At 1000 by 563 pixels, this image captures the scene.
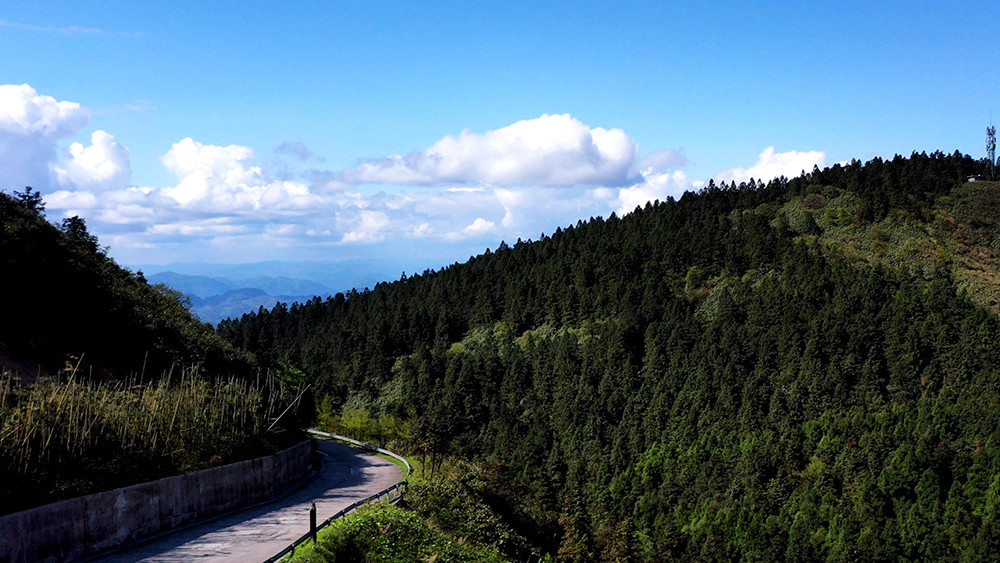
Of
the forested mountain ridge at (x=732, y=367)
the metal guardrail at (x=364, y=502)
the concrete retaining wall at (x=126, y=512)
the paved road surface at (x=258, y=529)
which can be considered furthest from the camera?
the forested mountain ridge at (x=732, y=367)

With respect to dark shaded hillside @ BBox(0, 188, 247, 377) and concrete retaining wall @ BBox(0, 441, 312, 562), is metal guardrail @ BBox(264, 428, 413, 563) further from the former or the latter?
dark shaded hillside @ BBox(0, 188, 247, 377)

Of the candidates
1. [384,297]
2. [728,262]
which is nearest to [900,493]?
[728,262]

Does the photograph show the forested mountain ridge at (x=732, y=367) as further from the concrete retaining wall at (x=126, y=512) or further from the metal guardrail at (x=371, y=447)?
the concrete retaining wall at (x=126, y=512)

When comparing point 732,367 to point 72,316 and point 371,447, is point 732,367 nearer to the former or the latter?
point 371,447

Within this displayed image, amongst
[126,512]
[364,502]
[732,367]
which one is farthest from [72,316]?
[732,367]

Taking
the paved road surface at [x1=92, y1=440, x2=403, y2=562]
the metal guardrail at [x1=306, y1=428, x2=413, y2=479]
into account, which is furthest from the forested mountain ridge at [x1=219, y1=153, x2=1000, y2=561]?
the paved road surface at [x1=92, y1=440, x2=403, y2=562]

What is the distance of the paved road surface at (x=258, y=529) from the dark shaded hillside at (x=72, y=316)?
1101 cm

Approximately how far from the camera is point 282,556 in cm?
1784

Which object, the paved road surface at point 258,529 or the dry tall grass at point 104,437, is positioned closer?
the dry tall grass at point 104,437

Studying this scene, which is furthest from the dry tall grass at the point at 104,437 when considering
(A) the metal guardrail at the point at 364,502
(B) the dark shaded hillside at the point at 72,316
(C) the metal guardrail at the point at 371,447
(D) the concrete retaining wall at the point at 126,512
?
(C) the metal guardrail at the point at 371,447

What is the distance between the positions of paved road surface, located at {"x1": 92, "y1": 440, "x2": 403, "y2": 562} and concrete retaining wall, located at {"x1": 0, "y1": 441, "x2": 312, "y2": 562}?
0.54 meters

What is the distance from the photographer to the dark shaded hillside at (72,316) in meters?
32.2

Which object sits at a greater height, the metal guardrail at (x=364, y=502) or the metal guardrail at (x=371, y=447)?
the metal guardrail at (x=364, y=502)

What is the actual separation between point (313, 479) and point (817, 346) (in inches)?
1596
